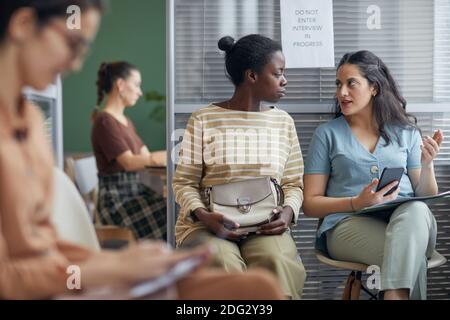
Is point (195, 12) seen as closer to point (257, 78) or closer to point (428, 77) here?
point (257, 78)

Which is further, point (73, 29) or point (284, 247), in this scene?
point (284, 247)

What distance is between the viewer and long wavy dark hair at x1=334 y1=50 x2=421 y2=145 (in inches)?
89.0

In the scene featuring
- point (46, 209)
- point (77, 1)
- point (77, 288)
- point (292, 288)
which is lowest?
point (292, 288)

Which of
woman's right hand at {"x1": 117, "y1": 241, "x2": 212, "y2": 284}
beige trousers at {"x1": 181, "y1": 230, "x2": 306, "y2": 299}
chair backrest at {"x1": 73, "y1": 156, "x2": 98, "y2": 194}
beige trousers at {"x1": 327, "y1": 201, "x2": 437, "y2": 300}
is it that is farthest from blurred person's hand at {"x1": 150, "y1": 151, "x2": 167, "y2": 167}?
woman's right hand at {"x1": 117, "y1": 241, "x2": 212, "y2": 284}

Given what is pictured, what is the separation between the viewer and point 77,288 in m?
1.48

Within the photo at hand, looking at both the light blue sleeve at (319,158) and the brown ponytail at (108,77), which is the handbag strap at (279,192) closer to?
the light blue sleeve at (319,158)

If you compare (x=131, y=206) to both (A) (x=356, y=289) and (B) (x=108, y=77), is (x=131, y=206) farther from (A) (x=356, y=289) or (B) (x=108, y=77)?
(A) (x=356, y=289)

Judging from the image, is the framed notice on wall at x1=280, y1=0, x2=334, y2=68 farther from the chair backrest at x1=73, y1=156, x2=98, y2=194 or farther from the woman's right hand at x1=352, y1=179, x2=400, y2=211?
the chair backrest at x1=73, y1=156, x2=98, y2=194

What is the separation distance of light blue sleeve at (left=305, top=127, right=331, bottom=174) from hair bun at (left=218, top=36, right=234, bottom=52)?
38 centimetres

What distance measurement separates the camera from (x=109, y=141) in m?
2.46

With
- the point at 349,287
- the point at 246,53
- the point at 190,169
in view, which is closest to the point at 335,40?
the point at 246,53

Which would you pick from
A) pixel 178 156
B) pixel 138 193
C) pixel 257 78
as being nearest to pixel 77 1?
pixel 257 78

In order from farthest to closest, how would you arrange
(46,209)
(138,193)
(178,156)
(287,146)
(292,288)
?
(138,193) → (178,156) → (287,146) → (292,288) → (46,209)

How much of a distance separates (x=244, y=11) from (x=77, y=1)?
0.98 metres
